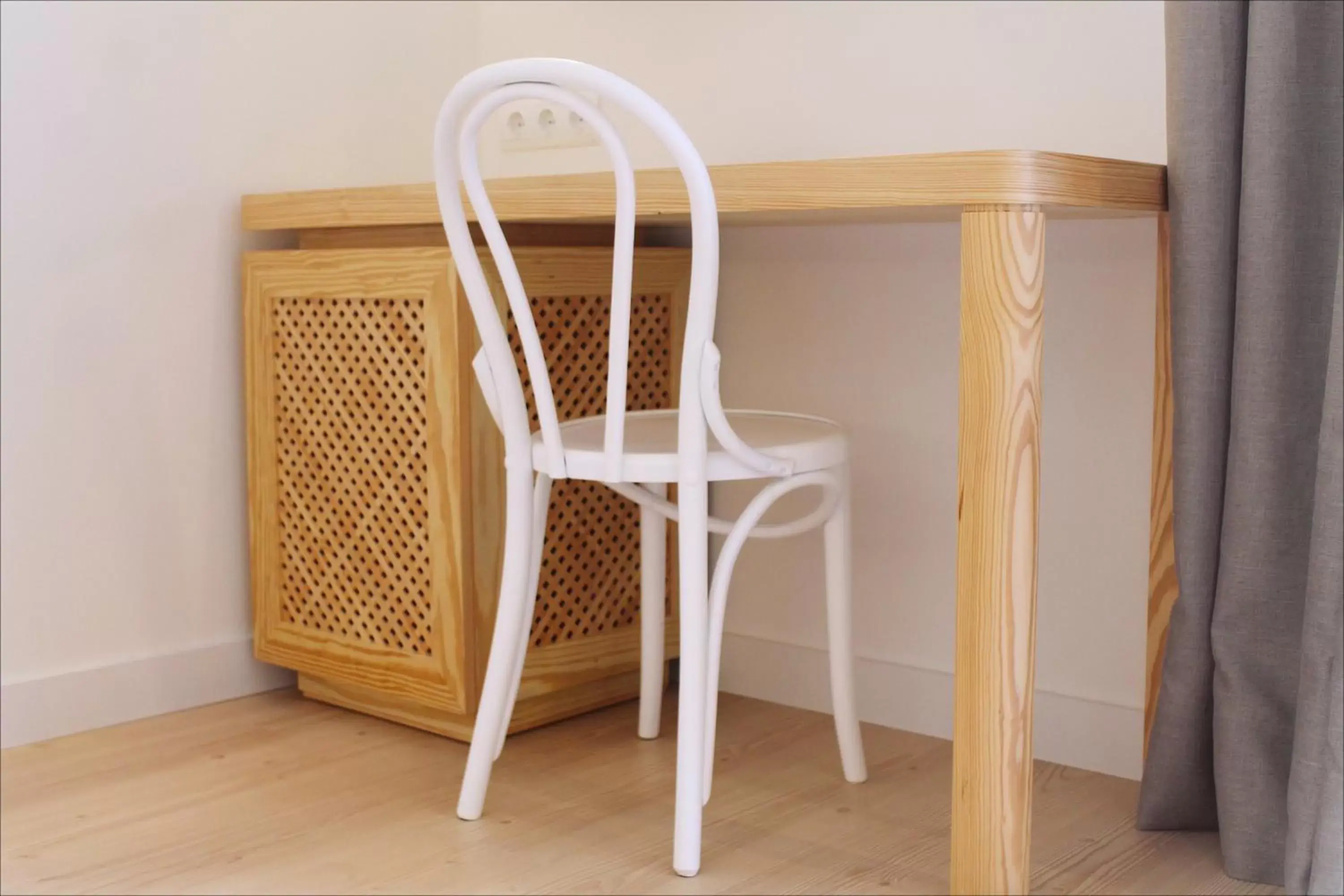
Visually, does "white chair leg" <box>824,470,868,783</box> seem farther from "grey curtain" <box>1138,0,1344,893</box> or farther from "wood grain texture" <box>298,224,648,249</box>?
"wood grain texture" <box>298,224,648,249</box>

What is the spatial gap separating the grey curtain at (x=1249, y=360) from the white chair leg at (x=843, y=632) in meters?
0.40

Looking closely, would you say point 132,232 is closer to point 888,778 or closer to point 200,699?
point 200,699

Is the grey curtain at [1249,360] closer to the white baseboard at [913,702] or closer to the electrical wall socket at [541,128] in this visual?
the white baseboard at [913,702]

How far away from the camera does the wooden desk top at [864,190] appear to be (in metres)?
1.48

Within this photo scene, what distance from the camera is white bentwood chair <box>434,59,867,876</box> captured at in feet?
5.13

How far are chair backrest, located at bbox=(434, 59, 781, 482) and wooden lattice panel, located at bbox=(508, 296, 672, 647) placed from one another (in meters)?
0.37

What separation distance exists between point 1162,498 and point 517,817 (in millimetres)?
877

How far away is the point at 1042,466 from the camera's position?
204cm

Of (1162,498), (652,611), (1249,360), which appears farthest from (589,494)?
(1249,360)

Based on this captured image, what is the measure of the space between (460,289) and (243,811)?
2.41 ft

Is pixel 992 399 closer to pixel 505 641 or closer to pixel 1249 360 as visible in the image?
pixel 1249 360

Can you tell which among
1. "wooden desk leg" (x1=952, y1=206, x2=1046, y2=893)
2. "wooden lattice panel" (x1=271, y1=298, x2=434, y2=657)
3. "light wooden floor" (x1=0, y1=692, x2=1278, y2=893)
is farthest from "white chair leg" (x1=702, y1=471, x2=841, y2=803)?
"wooden lattice panel" (x1=271, y1=298, x2=434, y2=657)

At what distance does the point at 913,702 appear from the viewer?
7.18ft

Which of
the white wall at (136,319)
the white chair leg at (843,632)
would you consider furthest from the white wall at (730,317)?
the white chair leg at (843,632)
